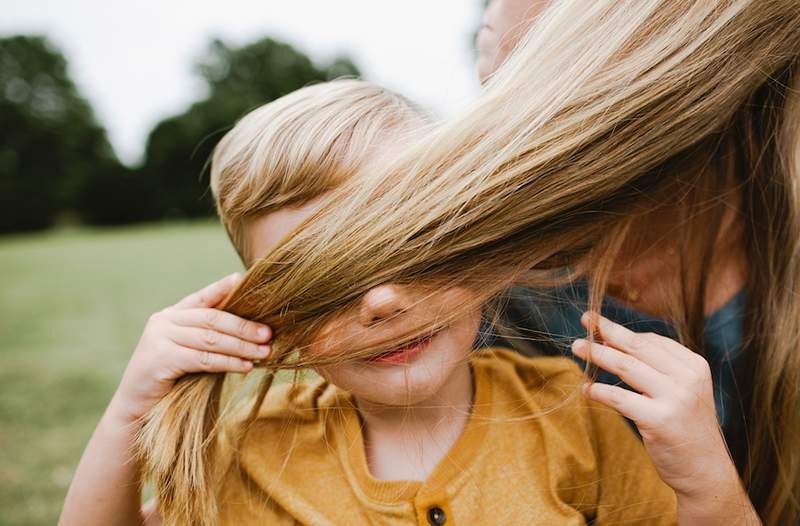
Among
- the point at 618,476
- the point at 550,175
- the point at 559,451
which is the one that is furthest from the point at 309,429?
the point at 550,175

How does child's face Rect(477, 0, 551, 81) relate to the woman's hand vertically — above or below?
above

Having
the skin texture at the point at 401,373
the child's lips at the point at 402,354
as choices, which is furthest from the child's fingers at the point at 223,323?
the child's lips at the point at 402,354

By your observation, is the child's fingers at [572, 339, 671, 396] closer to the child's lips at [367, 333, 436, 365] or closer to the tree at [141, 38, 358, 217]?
the child's lips at [367, 333, 436, 365]

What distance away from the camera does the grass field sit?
278cm

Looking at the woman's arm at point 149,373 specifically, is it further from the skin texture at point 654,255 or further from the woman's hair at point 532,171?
the skin texture at point 654,255

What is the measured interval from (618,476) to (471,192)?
2.46 feet

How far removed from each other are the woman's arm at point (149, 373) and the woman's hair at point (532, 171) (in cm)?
4

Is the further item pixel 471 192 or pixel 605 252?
pixel 605 252

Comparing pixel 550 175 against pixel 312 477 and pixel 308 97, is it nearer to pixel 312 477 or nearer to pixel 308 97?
pixel 308 97

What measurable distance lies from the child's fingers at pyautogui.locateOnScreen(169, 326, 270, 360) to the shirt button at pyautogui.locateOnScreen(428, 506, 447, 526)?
1.51ft

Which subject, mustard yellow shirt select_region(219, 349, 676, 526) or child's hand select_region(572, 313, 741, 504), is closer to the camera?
child's hand select_region(572, 313, 741, 504)

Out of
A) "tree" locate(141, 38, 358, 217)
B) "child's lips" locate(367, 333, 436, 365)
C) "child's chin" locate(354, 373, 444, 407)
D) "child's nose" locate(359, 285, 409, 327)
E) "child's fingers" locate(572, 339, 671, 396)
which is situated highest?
"tree" locate(141, 38, 358, 217)

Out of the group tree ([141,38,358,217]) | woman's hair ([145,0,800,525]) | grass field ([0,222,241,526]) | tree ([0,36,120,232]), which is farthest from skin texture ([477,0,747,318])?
tree ([0,36,120,232])

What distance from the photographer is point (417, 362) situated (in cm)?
114
